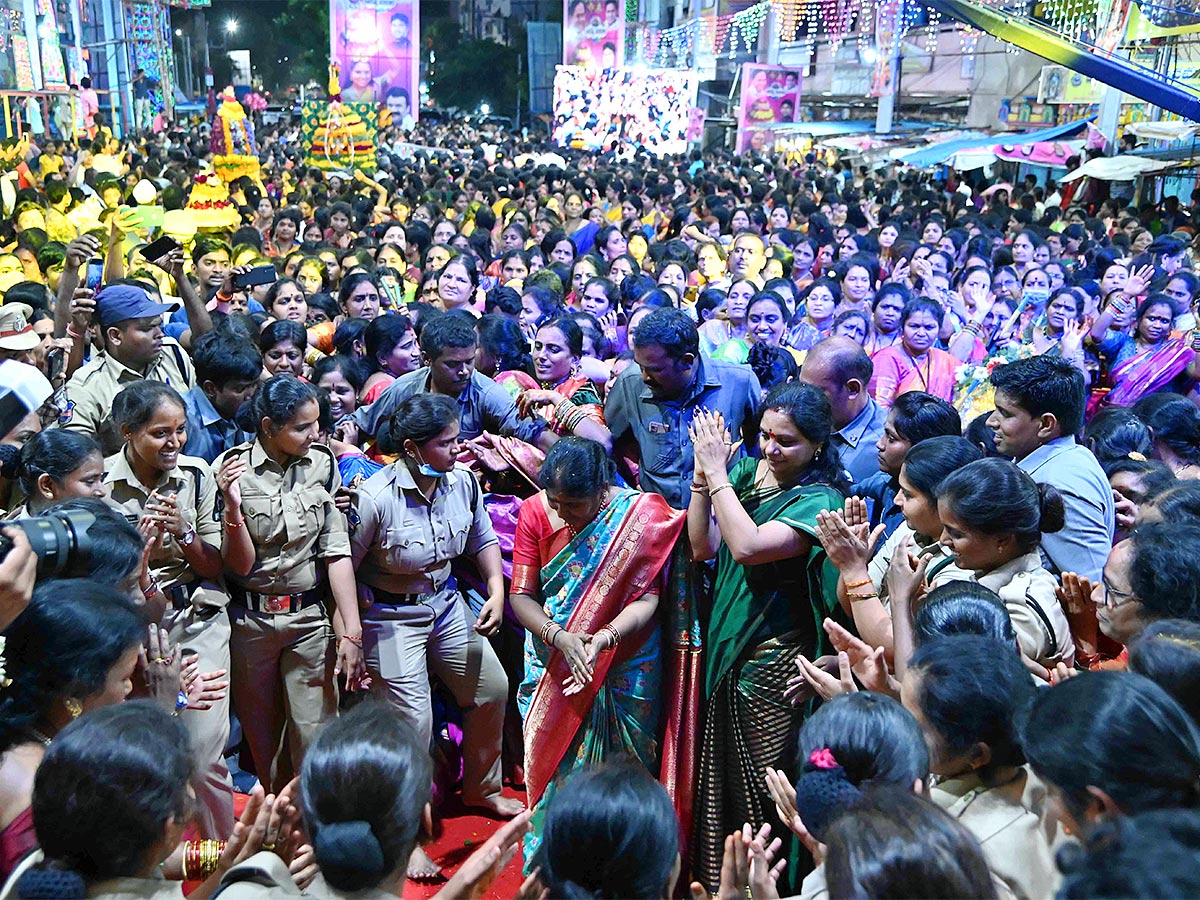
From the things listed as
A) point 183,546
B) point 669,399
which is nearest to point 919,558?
point 669,399

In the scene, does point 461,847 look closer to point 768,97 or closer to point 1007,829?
point 1007,829

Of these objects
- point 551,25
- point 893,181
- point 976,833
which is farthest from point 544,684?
point 551,25

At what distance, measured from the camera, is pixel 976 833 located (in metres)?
1.85

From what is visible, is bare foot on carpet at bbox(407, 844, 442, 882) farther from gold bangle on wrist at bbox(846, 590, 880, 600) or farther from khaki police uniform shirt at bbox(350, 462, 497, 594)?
gold bangle on wrist at bbox(846, 590, 880, 600)

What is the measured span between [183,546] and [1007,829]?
7.42 ft

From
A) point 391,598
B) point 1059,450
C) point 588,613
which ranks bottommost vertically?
point 391,598

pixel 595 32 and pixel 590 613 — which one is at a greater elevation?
pixel 595 32

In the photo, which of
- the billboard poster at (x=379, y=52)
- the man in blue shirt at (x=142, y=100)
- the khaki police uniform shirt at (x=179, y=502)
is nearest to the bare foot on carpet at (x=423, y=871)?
the khaki police uniform shirt at (x=179, y=502)

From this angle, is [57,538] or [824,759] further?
[57,538]

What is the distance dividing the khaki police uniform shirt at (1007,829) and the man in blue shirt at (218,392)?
2.81 metres

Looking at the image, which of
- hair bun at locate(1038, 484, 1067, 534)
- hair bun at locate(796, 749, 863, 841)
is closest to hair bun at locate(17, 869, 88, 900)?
hair bun at locate(796, 749, 863, 841)

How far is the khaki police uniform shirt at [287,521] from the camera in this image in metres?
3.17

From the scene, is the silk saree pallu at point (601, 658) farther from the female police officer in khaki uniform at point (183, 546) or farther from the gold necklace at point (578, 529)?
the female police officer in khaki uniform at point (183, 546)

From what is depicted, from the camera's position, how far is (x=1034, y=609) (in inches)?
96.7
